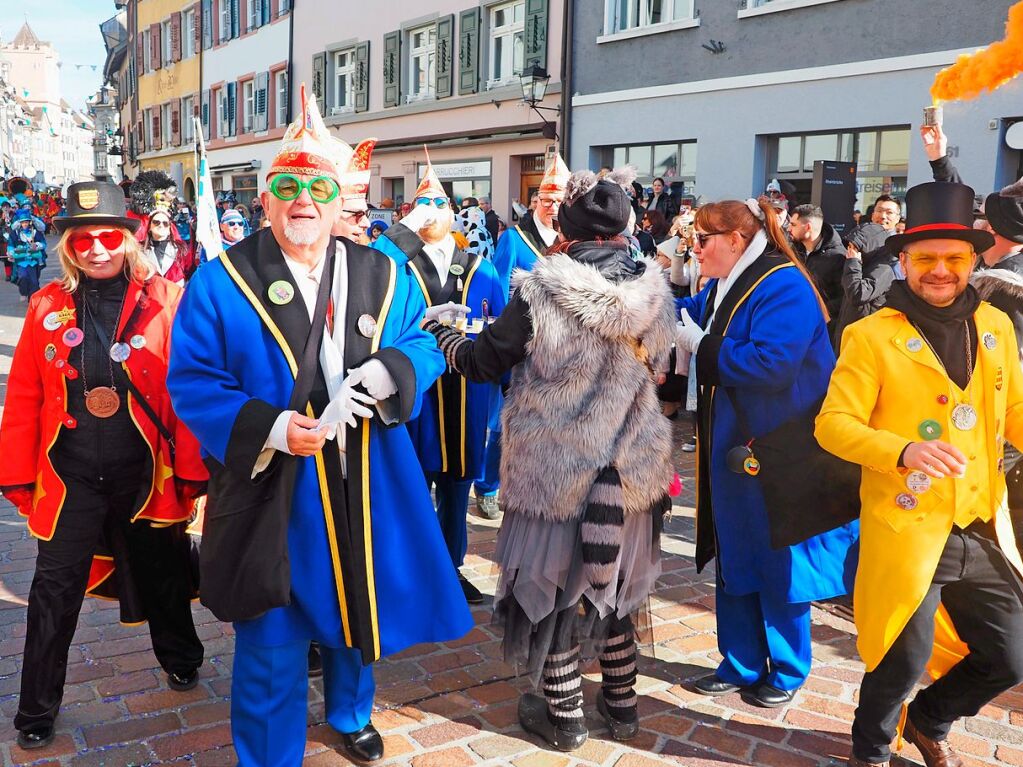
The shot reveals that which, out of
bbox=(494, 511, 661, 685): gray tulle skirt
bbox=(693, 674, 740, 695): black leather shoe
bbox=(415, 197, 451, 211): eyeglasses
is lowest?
bbox=(693, 674, 740, 695): black leather shoe

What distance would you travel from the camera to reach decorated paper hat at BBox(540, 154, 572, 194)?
568 cm

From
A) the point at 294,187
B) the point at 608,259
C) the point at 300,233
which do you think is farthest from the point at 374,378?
the point at 608,259

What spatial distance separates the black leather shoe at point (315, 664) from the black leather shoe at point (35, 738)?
998mm

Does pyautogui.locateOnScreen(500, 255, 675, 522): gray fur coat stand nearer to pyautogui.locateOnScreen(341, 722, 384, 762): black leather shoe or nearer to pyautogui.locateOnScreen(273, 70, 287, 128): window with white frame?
pyautogui.locateOnScreen(341, 722, 384, 762): black leather shoe

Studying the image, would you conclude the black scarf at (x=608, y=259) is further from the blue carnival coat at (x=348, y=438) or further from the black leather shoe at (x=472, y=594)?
the black leather shoe at (x=472, y=594)

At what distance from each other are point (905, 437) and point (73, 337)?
2.72 meters

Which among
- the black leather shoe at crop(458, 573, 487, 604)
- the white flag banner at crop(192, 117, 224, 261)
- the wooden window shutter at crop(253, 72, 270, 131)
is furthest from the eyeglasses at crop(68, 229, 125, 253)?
the wooden window shutter at crop(253, 72, 270, 131)

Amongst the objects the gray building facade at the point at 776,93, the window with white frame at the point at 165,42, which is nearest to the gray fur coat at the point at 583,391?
the gray building facade at the point at 776,93

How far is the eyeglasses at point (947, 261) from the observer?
2865 mm

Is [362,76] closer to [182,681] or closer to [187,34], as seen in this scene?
[187,34]

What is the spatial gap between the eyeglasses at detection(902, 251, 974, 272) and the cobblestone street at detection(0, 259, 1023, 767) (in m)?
1.64

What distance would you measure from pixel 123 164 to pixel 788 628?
4832cm

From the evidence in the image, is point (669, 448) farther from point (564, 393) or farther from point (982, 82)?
point (982, 82)

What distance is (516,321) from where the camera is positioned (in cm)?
319
